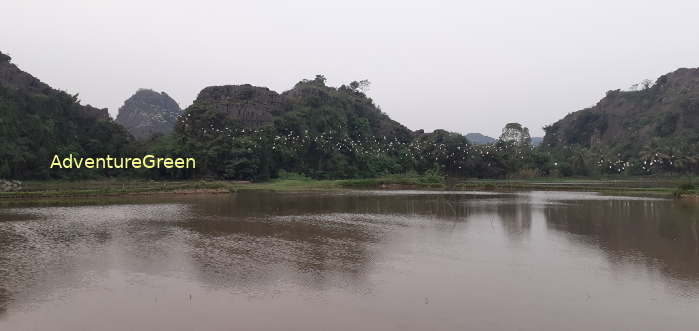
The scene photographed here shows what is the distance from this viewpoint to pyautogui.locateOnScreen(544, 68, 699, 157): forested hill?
3937 inches

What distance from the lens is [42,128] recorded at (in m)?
64.6

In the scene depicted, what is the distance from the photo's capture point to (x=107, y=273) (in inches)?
→ 618

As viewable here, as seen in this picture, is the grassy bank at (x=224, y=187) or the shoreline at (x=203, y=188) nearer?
the shoreline at (x=203, y=188)

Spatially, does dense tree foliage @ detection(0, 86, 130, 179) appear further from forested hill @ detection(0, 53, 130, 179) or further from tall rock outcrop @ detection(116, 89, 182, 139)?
tall rock outcrop @ detection(116, 89, 182, 139)

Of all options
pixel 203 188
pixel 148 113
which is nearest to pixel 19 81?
pixel 203 188

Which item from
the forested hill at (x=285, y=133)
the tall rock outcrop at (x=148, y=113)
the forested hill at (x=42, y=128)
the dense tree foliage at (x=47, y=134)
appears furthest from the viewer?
the tall rock outcrop at (x=148, y=113)

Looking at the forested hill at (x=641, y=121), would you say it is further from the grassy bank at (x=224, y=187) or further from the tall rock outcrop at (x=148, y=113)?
the tall rock outcrop at (x=148, y=113)

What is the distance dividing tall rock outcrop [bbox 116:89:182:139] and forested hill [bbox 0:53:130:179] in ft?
212

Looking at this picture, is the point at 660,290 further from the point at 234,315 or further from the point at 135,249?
the point at 135,249

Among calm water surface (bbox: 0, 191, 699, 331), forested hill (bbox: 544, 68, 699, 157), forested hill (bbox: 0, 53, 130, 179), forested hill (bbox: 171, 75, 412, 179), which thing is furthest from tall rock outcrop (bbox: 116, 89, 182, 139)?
calm water surface (bbox: 0, 191, 699, 331)

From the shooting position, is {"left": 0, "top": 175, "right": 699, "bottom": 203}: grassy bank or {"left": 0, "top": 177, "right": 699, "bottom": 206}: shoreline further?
{"left": 0, "top": 175, "right": 699, "bottom": 203}: grassy bank

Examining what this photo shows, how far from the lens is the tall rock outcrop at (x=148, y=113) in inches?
5733

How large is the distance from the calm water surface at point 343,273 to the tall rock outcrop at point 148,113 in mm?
122369

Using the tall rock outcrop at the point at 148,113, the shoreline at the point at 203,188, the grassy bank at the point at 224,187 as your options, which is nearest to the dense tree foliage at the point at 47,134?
the shoreline at the point at 203,188
